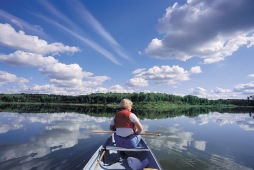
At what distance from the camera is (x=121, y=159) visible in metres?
9.46

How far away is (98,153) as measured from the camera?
8.98 meters

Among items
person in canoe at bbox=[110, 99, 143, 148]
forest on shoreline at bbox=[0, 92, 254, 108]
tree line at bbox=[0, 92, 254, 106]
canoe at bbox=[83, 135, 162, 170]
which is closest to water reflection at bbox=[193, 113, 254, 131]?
canoe at bbox=[83, 135, 162, 170]

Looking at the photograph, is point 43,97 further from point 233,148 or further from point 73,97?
point 233,148

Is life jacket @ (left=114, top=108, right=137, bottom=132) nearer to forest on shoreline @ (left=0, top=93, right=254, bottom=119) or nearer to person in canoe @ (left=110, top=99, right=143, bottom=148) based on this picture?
person in canoe @ (left=110, top=99, right=143, bottom=148)

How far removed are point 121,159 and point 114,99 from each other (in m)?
132

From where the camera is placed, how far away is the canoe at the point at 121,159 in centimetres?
816

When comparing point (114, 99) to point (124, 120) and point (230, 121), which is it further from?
point (124, 120)

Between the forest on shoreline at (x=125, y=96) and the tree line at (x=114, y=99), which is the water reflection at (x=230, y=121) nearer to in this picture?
the forest on shoreline at (x=125, y=96)

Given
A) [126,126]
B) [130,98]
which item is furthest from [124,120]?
[130,98]

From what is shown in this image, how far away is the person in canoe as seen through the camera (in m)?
9.12

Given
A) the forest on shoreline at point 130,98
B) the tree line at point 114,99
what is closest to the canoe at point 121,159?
the forest on shoreline at point 130,98

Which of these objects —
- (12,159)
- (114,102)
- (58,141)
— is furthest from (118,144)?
(114,102)

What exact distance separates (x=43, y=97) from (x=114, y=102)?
65554mm

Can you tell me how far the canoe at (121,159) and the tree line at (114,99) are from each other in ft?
387
